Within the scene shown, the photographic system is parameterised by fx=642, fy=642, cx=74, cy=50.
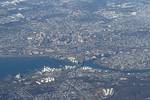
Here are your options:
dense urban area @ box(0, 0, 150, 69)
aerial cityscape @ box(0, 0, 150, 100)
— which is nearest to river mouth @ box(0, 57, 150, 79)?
aerial cityscape @ box(0, 0, 150, 100)

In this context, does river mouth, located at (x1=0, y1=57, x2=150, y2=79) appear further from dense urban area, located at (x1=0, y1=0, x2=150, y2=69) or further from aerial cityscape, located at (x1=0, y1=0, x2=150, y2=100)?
dense urban area, located at (x1=0, y1=0, x2=150, y2=69)

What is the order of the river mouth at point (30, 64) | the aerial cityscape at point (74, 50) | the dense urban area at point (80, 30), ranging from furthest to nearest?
the dense urban area at point (80, 30) < the river mouth at point (30, 64) < the aerial cityscape at point (74, 50)

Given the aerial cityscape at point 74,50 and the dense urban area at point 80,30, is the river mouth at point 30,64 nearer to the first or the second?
the aerial cityscape at point 74,50

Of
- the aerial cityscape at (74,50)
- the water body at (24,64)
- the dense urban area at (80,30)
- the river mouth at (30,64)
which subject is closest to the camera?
the aerial cityscape at (74,50)

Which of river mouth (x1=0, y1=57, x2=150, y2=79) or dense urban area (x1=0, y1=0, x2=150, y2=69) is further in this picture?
dense urban area (x1=0, y1=0, x2=150, y2=69)

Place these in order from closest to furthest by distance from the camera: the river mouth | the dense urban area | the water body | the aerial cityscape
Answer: the aerial cityscape
the river mouth
the water body
the dense urban area

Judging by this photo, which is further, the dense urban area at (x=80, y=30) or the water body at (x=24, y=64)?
the dense urban area at (x=80, y=30)

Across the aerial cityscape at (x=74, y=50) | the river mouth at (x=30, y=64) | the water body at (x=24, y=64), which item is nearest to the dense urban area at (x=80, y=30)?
the aerial cityscape at (x=74, y=50)

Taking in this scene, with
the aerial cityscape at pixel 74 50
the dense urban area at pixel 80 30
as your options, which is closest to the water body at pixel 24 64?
the aerial cityscape at pixel 74 50

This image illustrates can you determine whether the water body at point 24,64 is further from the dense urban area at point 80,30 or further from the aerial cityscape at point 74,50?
the dense urban area at point 80,30
